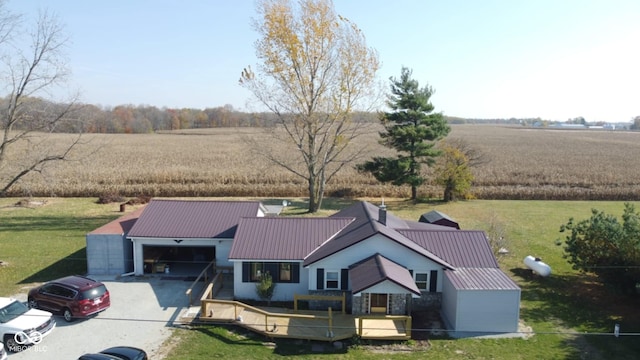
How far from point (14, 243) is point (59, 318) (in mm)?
13499

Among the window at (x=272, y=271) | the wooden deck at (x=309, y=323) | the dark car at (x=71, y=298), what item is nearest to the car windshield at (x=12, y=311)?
the dark car at (x=71, y=298)

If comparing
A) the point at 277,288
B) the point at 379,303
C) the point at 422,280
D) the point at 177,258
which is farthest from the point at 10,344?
the point at 422,280

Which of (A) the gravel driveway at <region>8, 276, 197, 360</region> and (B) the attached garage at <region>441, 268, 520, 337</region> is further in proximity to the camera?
(B) the attached garage at <region>441, 268, 520, 337</region>

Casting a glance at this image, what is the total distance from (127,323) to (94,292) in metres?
1.79

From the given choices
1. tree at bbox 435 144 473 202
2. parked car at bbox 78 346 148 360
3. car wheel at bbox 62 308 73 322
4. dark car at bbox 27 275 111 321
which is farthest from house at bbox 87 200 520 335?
tree at bbox 435 144 473 202

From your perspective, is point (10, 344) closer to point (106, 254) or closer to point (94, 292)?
point (94, 292)

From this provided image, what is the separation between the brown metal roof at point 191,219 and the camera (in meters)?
23.2

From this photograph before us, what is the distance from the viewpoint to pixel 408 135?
41344 mm

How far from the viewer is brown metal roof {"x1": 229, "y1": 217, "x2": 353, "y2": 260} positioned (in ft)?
66.6

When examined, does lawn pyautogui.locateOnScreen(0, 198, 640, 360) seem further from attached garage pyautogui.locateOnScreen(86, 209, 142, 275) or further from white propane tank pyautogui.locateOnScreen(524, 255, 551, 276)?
attached garage pyautogui.locateOnScreen(86, 209, 142, 275)

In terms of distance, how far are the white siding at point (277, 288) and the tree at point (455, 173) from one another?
2577 cm

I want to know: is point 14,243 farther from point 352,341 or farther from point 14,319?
point 352,341

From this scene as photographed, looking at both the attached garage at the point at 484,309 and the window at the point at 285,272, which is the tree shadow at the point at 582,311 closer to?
the attached garage at the point at 484,309

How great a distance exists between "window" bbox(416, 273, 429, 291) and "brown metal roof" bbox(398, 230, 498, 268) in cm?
131
